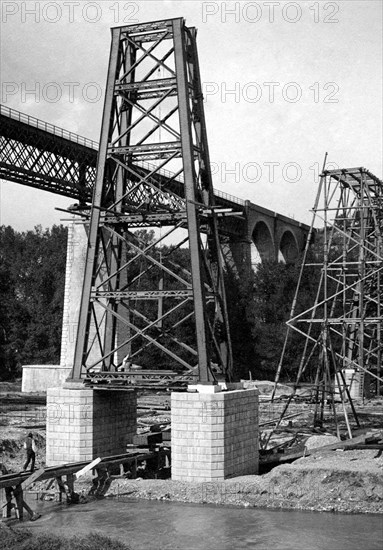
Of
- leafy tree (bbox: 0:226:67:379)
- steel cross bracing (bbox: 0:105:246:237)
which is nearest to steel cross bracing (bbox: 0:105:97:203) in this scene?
steel cross bracing (bbox: 0:105:246:237)

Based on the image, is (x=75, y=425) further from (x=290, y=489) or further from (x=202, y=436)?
(x=290, y=489)

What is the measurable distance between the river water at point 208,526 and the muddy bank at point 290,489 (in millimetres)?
365

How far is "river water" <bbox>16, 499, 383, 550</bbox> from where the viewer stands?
16250 millimetres

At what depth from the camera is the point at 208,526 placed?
17.6 metres

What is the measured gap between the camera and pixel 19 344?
7125 cm

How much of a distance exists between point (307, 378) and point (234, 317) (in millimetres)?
7464

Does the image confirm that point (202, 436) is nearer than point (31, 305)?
Yes

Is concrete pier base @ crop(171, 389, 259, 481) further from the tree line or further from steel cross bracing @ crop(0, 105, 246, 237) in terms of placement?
the tree line

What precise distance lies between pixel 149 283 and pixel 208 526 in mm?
54169

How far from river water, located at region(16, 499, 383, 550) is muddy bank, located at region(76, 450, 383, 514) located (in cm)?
37

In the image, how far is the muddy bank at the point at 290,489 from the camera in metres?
19.1

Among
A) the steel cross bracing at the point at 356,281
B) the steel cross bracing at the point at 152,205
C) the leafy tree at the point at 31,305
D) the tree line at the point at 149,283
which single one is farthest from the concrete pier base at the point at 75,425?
the leafy tree at the point at 31,305

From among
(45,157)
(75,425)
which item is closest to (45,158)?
(45,157)

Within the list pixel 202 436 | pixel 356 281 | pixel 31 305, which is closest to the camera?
pixel 202 436
